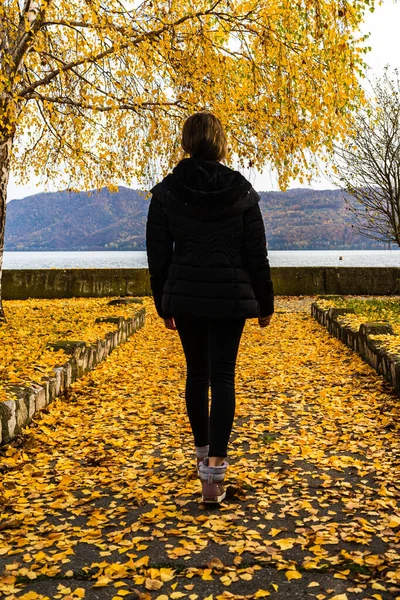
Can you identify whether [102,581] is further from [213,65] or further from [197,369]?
[213,65]

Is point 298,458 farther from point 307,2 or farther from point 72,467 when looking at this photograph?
point 307,2

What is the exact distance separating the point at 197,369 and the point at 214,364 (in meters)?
0.13

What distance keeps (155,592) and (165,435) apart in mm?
2392

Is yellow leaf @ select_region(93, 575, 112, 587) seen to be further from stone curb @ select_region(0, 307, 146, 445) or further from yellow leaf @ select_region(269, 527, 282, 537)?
stone curb @ select_region(0, 307, 146, 445)

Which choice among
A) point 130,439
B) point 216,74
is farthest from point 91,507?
point 216,74

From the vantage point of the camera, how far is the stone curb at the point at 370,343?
19.4ft

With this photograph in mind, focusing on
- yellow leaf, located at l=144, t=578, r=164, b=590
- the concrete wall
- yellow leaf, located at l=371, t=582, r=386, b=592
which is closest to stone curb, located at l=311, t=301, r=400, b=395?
yellow leaf, located at l=371, t=582, r=386, b=592

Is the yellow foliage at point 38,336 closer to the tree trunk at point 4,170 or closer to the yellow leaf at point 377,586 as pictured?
the tree trunk at point 4,170

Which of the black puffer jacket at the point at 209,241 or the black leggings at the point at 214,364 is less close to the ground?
the black puffer jacket at the point at 209,241

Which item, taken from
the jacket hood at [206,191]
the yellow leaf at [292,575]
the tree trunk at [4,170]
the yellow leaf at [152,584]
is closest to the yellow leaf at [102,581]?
the yellow leaf at [152,584]

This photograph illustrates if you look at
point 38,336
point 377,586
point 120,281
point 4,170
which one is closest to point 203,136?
point 377,586

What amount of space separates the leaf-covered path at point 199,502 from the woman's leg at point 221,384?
344 mm

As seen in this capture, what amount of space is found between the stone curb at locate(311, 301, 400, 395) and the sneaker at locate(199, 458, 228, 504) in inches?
113

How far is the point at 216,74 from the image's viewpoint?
994 cm
